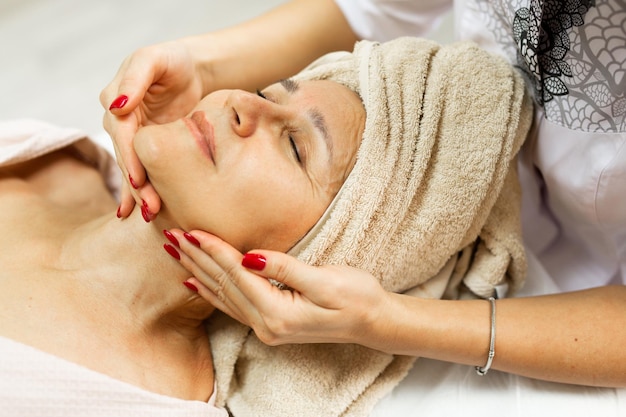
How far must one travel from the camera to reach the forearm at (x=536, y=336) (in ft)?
3.50

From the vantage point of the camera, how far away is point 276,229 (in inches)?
40.9

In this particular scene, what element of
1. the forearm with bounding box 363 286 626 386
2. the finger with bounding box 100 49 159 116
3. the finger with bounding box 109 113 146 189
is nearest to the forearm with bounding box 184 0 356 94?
the finger with bounding box 100 49 159 116

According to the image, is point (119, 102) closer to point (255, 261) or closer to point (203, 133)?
point (203, 133)

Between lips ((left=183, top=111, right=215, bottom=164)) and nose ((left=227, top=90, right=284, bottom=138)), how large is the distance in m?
0.04

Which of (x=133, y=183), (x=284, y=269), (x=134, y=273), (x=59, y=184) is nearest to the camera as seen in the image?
(x=284, y=269)

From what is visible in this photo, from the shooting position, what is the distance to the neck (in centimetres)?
113

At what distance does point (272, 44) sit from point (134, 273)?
620 millimetres

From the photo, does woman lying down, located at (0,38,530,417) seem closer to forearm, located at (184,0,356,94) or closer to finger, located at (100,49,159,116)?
finger, located at (100,49,159,116)

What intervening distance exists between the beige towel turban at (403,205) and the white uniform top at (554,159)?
2.6 inches

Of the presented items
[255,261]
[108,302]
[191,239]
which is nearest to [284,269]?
[255,261]

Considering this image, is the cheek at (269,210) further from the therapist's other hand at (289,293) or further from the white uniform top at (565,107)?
the white uniform top at (565,107)

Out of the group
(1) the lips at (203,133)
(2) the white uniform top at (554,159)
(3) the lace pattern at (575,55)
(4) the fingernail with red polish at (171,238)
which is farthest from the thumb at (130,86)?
(3) the lace pattern at (575,55)

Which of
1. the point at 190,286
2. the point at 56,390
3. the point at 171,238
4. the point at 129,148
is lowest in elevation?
the point at 56,390

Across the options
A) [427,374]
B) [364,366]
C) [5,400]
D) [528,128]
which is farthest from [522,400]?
[5,400]
